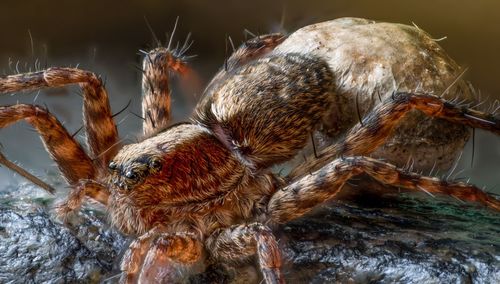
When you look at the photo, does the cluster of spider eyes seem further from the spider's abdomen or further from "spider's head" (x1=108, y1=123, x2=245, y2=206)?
the spider's abdomen

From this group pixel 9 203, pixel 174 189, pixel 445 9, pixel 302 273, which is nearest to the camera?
pixel 302 273

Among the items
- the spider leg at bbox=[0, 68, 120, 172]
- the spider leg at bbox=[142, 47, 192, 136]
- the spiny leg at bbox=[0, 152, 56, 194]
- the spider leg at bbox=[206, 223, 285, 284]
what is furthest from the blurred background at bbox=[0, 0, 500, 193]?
the spider leg at bbox=[206, 223, 285, 284]

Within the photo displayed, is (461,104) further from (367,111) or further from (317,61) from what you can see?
(317,61)

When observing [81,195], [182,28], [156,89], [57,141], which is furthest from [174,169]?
[182,28]

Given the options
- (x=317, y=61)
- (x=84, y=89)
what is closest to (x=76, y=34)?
(x=84, y=89)

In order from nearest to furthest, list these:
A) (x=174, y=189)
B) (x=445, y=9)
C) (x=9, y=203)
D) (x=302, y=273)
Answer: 1. (x=302, y=273)
2. (x=174, y=189)
3. (x=9, y=203)
4. (x=445, y=9)

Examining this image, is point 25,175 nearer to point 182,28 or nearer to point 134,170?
point 134,170
